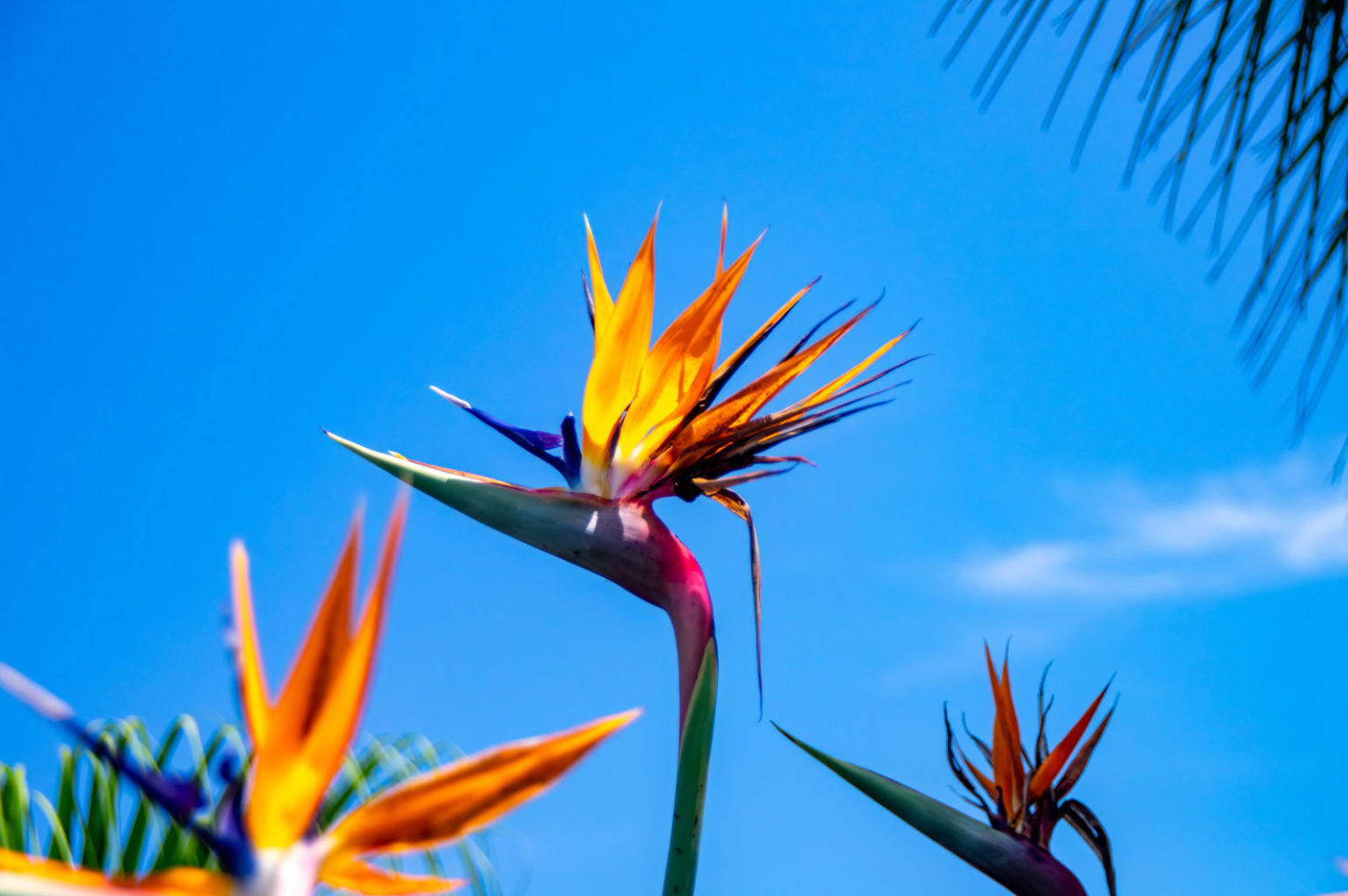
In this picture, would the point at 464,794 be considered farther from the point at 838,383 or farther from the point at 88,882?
the point at 838,383

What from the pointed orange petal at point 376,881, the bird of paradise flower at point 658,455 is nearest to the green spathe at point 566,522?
the bird of paradise flower at point 658,455

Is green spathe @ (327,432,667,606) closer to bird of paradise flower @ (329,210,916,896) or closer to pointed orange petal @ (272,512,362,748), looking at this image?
bird of paradise flower @ (329,210,916,896)

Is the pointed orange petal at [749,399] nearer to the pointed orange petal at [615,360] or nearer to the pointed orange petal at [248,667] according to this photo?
the pointed orange petal at [615,360]

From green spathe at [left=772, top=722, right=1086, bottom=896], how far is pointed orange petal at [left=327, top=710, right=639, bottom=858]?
719mm

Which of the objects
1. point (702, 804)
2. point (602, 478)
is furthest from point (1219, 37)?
point (702, 804)

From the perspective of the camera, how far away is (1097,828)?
121cm

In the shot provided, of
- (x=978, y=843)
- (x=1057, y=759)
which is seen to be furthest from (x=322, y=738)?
(x=1057, y=759)

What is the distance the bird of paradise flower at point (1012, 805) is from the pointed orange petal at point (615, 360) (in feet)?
1.06

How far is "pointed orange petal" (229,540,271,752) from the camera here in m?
0.37

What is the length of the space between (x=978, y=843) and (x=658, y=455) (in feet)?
1.83

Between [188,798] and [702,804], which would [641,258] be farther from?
[188,798]

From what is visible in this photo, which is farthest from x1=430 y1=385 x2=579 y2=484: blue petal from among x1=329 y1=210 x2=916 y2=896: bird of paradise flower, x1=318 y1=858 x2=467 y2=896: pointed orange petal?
x1=318 y1=858 x2=467 y2=896: pointed orange petal

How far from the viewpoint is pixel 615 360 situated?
95cm

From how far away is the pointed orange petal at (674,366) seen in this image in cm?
96
